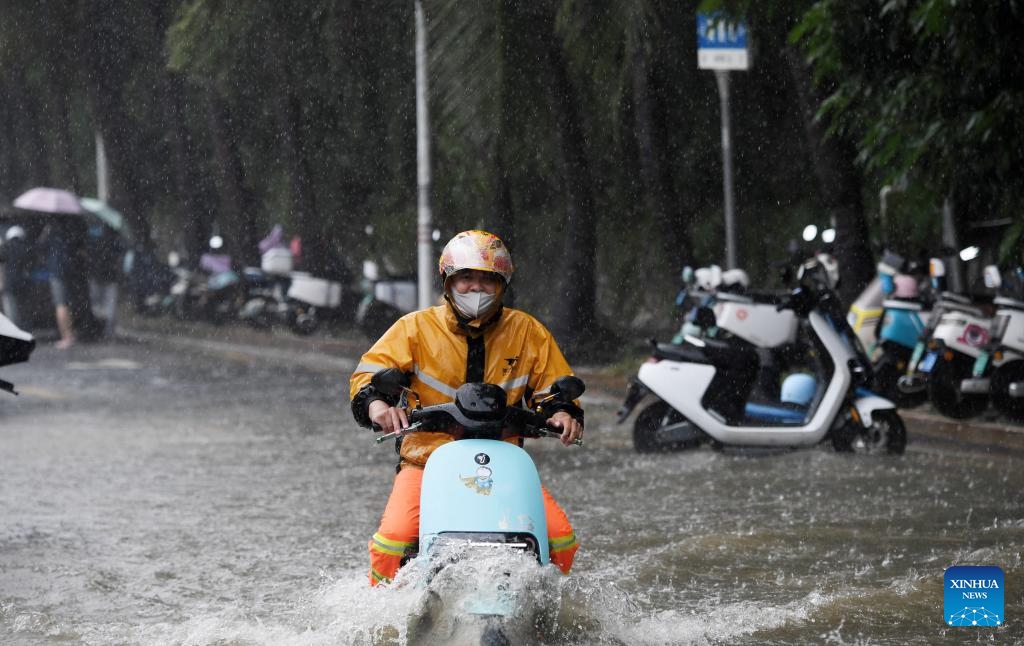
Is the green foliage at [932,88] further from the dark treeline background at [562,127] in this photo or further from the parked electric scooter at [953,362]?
the parked electric scooter at [953,362]

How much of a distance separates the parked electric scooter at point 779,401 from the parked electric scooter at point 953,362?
148 cm

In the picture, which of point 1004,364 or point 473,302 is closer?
point 473,302

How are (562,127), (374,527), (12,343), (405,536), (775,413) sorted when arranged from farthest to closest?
1. (562,127)
2. (775,413)
3. (374,527)
4. (12,343)
5. (405,536)

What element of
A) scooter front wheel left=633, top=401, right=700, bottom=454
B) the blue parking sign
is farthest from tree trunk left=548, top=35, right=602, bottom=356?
scooter front wheel left=633, top=401, right=700, bottom=454

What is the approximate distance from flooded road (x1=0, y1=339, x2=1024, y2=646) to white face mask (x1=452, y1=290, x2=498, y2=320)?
939 mm

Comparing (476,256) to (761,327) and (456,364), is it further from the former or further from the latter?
(761,327)

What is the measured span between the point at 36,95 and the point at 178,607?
34.0 m

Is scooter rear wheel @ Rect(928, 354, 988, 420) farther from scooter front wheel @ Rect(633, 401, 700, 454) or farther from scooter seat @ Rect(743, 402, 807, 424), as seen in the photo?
scooter front wheel @ Rect(633, 401, 700, 454)

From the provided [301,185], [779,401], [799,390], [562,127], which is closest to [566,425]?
[779,401]

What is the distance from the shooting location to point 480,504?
542 cm

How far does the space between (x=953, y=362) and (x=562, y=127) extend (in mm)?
7749

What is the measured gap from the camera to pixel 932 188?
12.2 m

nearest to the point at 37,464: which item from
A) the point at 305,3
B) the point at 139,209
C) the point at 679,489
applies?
the point at 679,489

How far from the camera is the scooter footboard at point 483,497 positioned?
5.39 meters
